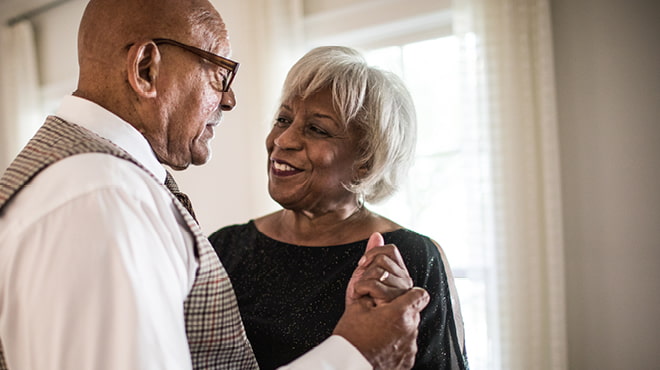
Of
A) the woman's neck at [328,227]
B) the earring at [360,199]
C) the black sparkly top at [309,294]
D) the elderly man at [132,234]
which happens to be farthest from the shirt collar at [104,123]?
the earring at [360,199]

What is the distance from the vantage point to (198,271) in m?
0.80

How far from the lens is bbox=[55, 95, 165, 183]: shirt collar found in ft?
2.85

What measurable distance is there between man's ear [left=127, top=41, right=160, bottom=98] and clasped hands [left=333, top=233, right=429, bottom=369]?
0.57 metres

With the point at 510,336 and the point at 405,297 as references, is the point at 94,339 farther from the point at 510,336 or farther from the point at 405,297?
the point at 510,336

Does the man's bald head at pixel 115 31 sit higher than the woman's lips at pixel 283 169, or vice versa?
the man's bald head at pixel 115 31

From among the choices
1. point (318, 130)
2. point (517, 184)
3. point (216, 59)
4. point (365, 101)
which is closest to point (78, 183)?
point (216, 59)

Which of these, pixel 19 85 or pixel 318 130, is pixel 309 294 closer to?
pixel 318 130

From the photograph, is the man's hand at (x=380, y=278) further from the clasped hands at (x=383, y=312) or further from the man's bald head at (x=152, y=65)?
the man's bald head at (x=152, y=65)

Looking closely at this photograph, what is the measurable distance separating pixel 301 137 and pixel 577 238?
4.92 ft

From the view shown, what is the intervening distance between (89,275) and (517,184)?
2.13 metres

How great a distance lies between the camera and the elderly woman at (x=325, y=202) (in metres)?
1.48

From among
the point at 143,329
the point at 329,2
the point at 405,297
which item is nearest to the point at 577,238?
the point at 405,297

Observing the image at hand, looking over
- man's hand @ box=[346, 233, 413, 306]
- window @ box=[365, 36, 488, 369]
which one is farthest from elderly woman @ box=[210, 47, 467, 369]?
window @ box=[365, 36, 488, 369]

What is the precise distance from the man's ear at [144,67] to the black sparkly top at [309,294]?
0.78 meters
